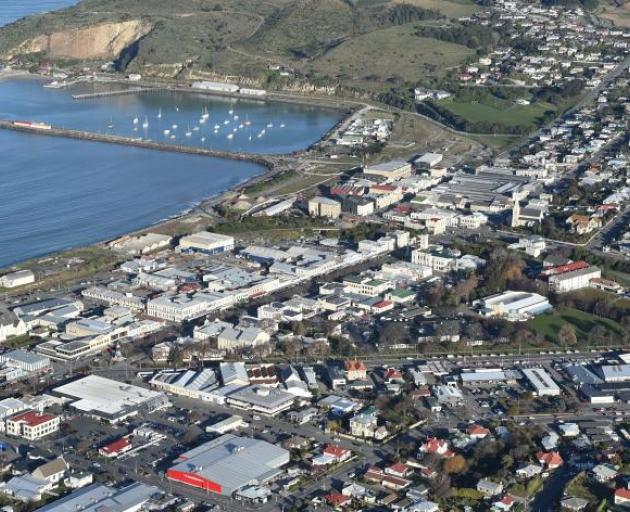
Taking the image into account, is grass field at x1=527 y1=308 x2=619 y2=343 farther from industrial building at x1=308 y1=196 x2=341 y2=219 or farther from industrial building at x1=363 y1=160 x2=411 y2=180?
industrial building at x1=363 y1=160 x2=411 y2=180

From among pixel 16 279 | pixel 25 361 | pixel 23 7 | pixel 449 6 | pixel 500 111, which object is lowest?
pixel 25 361

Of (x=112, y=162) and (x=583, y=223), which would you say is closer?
(x=583, y=223)

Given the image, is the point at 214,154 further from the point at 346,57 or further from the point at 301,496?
the point at 301,496

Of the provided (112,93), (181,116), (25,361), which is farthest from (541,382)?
(112,93)

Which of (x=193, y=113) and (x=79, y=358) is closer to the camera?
(x=79, y=358)

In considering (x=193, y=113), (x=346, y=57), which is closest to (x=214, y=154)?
(x=193, y=113)

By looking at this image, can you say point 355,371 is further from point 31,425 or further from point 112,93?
point 112,93
